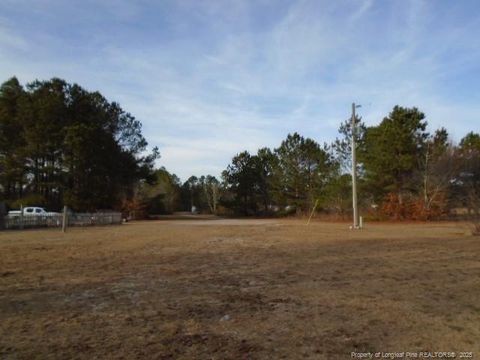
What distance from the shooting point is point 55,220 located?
95.2 feet

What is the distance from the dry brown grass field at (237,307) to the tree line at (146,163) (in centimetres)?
1510

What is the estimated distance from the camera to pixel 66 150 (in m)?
41.5

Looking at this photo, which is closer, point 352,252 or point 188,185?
point 352,252

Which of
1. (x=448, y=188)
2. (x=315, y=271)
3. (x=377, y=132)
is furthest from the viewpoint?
(x=377, y=132)

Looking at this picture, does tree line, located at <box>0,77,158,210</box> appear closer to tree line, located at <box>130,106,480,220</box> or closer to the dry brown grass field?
tree line, located at <box>130,106,480,220</box>

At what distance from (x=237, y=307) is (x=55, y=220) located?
26245 millimetres

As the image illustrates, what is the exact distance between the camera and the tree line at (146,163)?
34719 mm

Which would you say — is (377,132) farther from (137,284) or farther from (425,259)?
(137,284)

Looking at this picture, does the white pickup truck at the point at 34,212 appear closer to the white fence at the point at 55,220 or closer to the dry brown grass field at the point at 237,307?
the white fence at the point at 55,220

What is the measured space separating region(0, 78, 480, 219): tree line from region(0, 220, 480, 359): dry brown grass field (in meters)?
15.1

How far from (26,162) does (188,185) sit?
67566mm

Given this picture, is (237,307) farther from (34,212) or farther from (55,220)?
(34,212)

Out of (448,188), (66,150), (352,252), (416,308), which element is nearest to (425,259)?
(352,252)

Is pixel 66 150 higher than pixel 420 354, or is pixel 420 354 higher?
pixel 66 150
